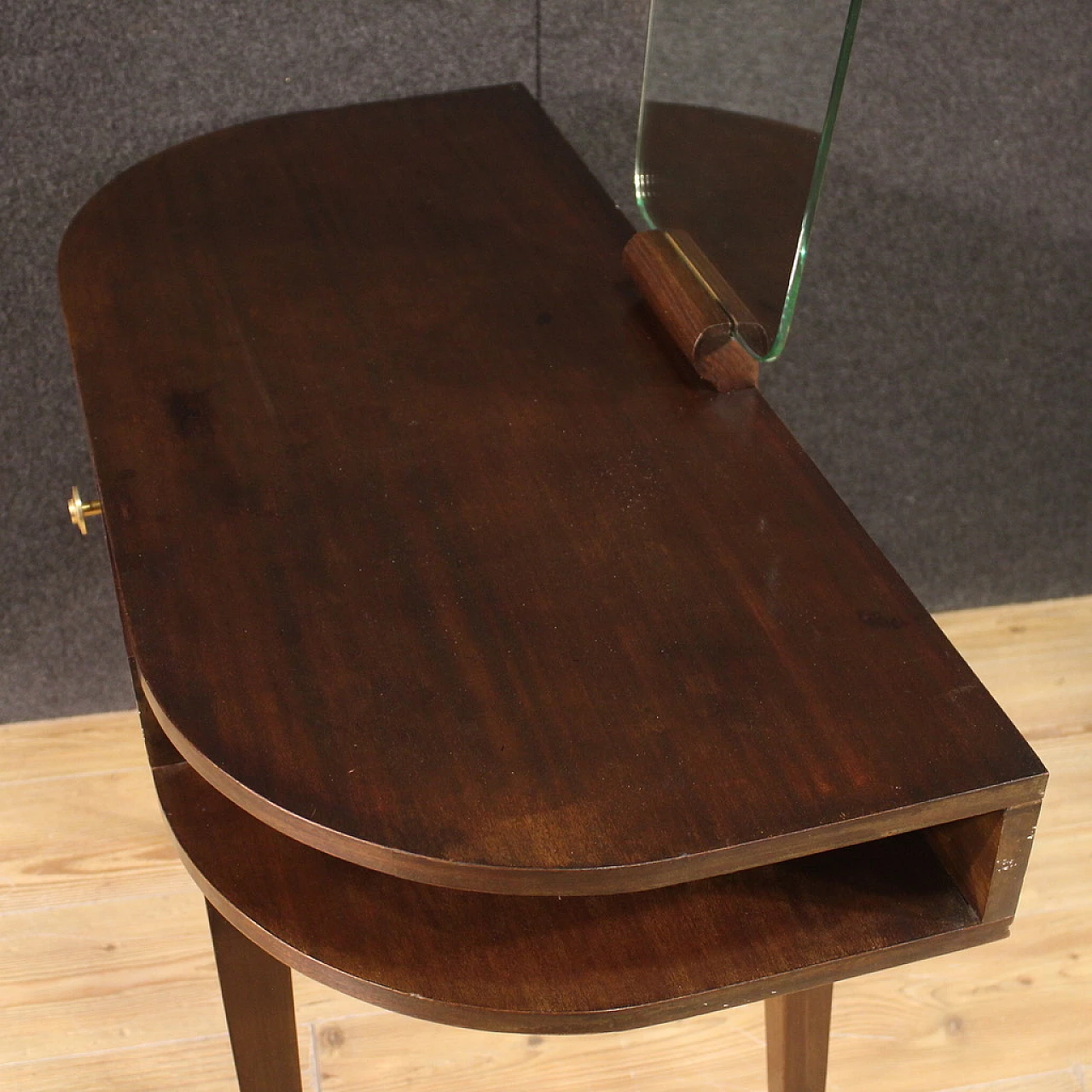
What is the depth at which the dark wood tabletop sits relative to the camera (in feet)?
1.65

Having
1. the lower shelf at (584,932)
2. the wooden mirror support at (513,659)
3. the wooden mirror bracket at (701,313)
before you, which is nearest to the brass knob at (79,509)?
the wooden mirror support at (513,659)

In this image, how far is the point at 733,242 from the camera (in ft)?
2.31

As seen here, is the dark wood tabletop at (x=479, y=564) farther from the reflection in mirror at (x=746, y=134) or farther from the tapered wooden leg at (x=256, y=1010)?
→ the tapered wooden leg at (x=256, y=1010)

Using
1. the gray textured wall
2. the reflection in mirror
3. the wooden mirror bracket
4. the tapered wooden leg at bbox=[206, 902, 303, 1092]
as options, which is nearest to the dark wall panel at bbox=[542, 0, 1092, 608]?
the gray textured wall

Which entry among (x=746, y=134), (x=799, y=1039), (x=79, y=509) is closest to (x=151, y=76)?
(x=79, y=509)

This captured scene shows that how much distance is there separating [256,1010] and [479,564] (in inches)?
12.0

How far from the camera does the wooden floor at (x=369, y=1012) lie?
0.99m

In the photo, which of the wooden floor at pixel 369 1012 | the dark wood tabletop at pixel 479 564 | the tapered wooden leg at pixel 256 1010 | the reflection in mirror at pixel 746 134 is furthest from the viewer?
the wooden floor at pixel 369 1012

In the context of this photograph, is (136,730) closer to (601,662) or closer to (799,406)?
(799,406)

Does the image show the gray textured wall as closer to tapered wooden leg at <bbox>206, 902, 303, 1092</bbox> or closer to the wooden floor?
the wooden floor

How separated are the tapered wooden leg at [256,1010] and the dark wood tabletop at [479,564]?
199mm

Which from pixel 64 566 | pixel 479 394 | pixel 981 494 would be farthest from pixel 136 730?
pixel 981 494

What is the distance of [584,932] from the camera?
57 cm

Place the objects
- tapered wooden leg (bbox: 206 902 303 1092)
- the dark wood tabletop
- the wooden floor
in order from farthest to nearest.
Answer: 1. the wooden floor
2. tapered wooden leg (bbox: 206 902 303 1092)
3. the dark wood tabletop
